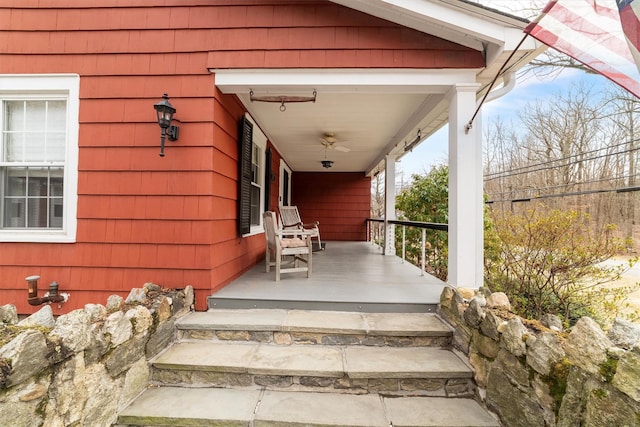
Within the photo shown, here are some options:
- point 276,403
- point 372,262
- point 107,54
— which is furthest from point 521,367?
point 107,54

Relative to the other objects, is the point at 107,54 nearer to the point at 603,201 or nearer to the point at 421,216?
the point at 421,216

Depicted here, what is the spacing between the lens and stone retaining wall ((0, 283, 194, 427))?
125cm

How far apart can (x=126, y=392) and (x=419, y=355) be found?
6.23ft

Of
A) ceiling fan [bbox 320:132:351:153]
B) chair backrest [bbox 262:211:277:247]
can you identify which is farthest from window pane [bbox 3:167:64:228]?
ceiling fan [bbox 320:132:351:153]

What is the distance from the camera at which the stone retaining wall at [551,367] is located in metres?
1.10

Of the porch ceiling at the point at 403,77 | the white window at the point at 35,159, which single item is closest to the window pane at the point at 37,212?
the white window at the point at 35,159

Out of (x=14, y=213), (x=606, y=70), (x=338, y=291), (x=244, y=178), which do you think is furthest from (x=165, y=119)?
(x=606, y=70)

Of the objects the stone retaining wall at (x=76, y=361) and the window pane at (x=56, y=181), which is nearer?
the stone retaining wall at (x=76, y=361)

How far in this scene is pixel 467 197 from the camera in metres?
2.59

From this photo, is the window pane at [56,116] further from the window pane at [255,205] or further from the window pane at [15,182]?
the window pane at [255,205]

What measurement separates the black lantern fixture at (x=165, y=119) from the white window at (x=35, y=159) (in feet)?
3.07

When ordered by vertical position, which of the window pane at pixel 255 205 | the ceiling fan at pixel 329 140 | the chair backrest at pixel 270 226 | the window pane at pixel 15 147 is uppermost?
the ceiling fan at pixel 329 140

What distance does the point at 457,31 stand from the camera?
2508 mm

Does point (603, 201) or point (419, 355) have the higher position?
point (603, 201)
